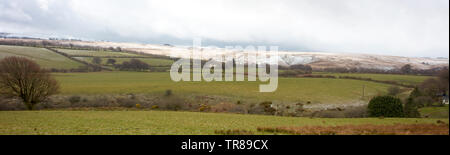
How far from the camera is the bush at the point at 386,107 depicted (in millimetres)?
33188

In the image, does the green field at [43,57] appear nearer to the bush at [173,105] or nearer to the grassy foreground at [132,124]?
the bush at [173,105]

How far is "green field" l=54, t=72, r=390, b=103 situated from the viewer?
190ft

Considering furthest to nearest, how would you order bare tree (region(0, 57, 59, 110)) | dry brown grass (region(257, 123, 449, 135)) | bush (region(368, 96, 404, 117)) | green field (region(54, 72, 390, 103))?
green field (region(54, 72, 390, 103))
bare tree (region(0, 57, 59, 110))
bush (region(368, 96, 404, 117))
dry brown grass (region(257, 123, 449, 135))

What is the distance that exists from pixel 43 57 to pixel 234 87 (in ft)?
254

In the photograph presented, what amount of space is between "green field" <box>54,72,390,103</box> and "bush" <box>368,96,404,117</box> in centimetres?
2062

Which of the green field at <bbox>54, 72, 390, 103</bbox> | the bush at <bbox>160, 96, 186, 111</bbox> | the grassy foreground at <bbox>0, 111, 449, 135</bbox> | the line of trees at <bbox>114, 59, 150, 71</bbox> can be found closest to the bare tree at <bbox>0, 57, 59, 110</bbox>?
the green field at <bbox>54, 72, 390, 103</bbox>

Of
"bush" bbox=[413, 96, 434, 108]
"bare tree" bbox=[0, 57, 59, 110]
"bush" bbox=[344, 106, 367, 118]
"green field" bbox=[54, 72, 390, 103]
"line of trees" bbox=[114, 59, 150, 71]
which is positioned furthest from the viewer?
"line of trees" bbox=[114, 59, 150, 71]

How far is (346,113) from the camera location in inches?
1529

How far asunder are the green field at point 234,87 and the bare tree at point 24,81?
13209 mm

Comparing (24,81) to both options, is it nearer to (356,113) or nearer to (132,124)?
(132,124)

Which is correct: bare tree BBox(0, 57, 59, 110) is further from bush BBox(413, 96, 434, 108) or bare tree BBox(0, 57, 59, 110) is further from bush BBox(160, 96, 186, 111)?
bush BBox(413, 96, 434, 108)

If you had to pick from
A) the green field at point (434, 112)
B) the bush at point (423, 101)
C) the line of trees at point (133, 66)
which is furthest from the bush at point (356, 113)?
the line of trees at point (133, 66)
